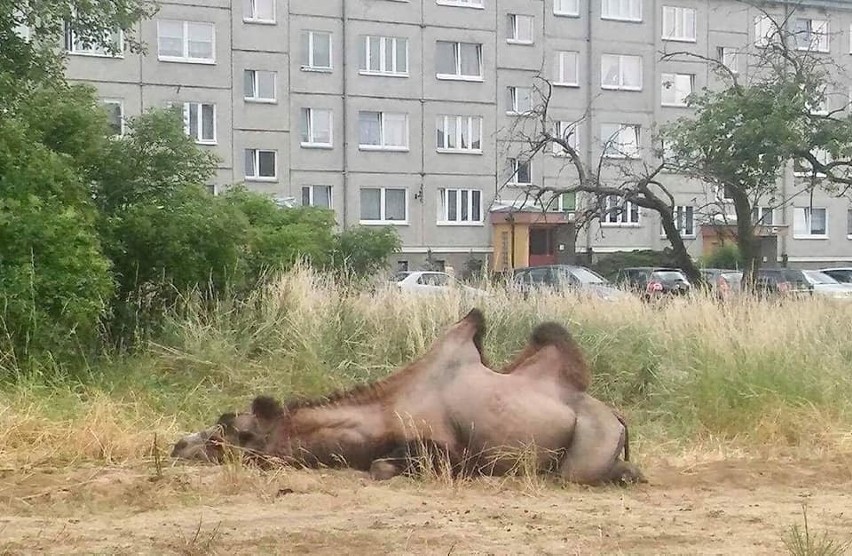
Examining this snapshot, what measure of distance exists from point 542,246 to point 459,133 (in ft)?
21.1

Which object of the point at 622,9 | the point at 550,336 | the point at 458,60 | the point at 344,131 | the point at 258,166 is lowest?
the point at 550,336

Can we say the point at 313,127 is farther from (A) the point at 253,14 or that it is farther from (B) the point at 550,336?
(B) the point at 550,336

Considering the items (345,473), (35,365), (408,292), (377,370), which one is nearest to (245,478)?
Result: (345,473)

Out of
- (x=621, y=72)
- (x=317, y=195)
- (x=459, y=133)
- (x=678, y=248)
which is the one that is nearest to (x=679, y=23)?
(x=621, y=72)

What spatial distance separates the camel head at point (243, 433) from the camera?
765 cm

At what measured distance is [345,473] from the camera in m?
7.45

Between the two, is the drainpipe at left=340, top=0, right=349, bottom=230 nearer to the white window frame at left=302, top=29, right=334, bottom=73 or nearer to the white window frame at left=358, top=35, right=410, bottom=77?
the white window frame at left=302, top=29, right=334, bottom=73

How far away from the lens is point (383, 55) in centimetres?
4422

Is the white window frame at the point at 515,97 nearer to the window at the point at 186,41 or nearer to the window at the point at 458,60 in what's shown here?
the window at the point at 458,60

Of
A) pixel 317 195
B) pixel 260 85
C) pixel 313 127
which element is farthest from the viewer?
pixel 317 195

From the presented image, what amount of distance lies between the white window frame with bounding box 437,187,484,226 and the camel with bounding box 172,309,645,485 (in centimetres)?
3753

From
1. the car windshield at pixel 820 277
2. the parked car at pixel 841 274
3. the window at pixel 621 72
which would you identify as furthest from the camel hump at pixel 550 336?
the window at pixel 621 72

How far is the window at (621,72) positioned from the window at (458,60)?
5741mm

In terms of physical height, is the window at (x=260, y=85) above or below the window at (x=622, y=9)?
below
